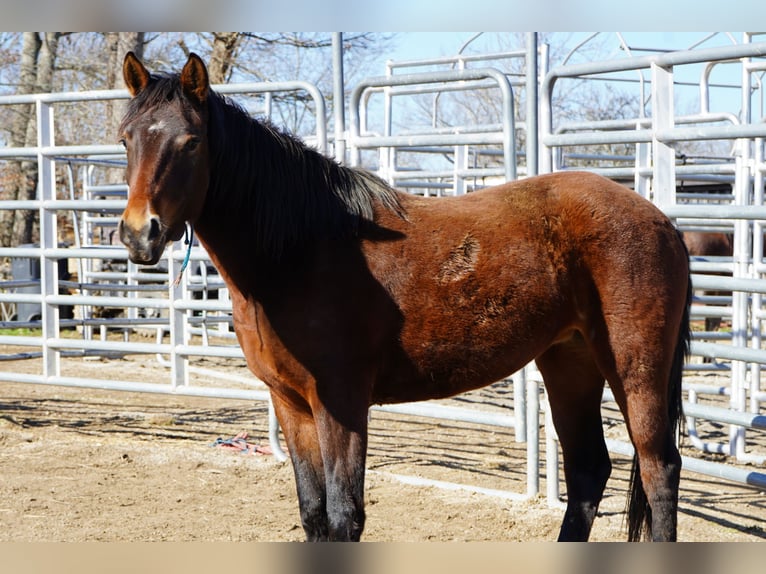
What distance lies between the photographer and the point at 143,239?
7.86 ft

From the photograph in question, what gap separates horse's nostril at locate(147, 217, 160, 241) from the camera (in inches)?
94.9

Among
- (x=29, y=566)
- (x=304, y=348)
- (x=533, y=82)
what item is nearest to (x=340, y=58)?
(x=533, y=82)

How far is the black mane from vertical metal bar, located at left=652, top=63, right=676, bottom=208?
1.45 m

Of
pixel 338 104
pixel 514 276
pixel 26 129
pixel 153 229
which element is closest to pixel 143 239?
pixel 153 229

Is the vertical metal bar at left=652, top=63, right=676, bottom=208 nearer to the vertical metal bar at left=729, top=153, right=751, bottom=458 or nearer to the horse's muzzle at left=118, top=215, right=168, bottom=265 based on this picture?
the vertical metal bar at left=729, top=153, right=751, bottom=458

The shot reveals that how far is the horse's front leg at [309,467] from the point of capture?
2977mm

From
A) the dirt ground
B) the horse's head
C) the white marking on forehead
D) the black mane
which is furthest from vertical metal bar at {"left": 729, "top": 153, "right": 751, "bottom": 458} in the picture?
the white marking on forehead

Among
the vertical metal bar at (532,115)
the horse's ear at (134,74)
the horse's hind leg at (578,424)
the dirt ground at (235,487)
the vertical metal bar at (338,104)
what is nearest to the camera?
the horse's ear at (134,74)

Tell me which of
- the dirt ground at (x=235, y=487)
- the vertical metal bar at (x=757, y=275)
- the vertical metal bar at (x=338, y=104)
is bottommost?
the dirt ground at (x=235, y=487)

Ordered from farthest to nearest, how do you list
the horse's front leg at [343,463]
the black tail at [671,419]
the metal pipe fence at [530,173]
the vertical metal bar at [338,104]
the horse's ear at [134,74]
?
1. the vertical metal bar at [338,104]
2. the metal pipe fence at [530,173]
3. the black tail at [671,419]
4. the horse's front leg at [343,463]
5. the horse's ear at [134,74]

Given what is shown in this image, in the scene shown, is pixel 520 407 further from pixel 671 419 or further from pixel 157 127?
pixel 157 127

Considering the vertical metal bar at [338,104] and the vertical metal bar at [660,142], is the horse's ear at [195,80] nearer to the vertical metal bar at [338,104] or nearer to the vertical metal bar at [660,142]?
the vertical metal bar at [660,142]

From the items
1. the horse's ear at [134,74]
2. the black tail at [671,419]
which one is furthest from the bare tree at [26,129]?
the black tail at [671,419]

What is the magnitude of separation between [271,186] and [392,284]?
0.54 metres
